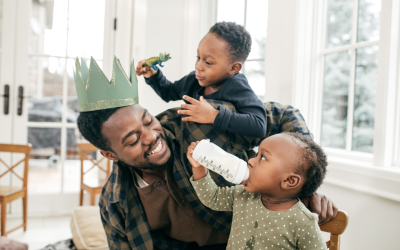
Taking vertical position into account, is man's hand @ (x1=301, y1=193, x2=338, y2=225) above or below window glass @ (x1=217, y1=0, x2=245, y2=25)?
below

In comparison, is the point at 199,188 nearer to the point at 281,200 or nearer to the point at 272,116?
the point at 281,200

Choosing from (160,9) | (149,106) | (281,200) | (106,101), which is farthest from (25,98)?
(281,200)

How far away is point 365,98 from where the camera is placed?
60.1 inches

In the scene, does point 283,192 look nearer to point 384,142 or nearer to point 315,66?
point 384,142

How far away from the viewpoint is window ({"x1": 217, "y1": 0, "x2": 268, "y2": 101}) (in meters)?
2.14

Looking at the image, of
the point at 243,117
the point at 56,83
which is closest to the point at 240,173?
the point at 243,117

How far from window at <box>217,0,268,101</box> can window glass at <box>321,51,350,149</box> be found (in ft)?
1.60

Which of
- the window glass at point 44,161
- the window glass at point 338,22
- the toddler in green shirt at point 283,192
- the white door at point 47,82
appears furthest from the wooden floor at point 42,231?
the window glass at point 338,22

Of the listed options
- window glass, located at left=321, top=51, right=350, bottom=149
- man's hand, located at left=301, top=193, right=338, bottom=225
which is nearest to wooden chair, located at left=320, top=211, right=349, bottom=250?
man's hand, located at left=301, top=193, right=338, bottom=225

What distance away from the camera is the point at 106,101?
96 centimetres

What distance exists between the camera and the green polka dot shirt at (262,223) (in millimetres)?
769

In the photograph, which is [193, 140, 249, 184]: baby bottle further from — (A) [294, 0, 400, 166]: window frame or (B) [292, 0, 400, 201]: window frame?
(A) [294, 0, 400, 166]: window frame

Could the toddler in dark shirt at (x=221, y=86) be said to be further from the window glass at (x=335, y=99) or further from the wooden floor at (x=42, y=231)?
the wooden floor at (x=42, y=231)

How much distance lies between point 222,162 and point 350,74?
1.17m
